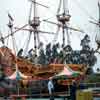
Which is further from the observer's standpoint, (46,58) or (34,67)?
(46,58)

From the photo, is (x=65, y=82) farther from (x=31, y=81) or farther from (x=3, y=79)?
(x=3, y=79)

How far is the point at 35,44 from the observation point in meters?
70.8

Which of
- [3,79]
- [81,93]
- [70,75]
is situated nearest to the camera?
[3,79]

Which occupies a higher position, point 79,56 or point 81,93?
point 79,56

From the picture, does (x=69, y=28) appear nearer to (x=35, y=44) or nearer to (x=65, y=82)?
(x=35, y=44)

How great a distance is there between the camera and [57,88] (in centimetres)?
3888

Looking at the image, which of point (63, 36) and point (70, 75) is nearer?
point (70, 75)

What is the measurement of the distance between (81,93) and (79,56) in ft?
240

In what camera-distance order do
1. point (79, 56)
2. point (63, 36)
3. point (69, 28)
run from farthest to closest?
point (79, 56) → point (69, 28) → point (63, 36)

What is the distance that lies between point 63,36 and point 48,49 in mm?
25832

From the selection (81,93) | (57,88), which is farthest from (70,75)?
(81,93)

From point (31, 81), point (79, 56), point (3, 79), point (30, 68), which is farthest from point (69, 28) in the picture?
point (3, 79)

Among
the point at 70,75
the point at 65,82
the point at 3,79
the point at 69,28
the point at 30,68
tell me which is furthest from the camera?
the point at 69,28

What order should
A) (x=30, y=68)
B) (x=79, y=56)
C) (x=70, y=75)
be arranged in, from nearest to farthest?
1. (x=70, y=75)
2. (x=30, y=68)
3. (x=79, y=56)
